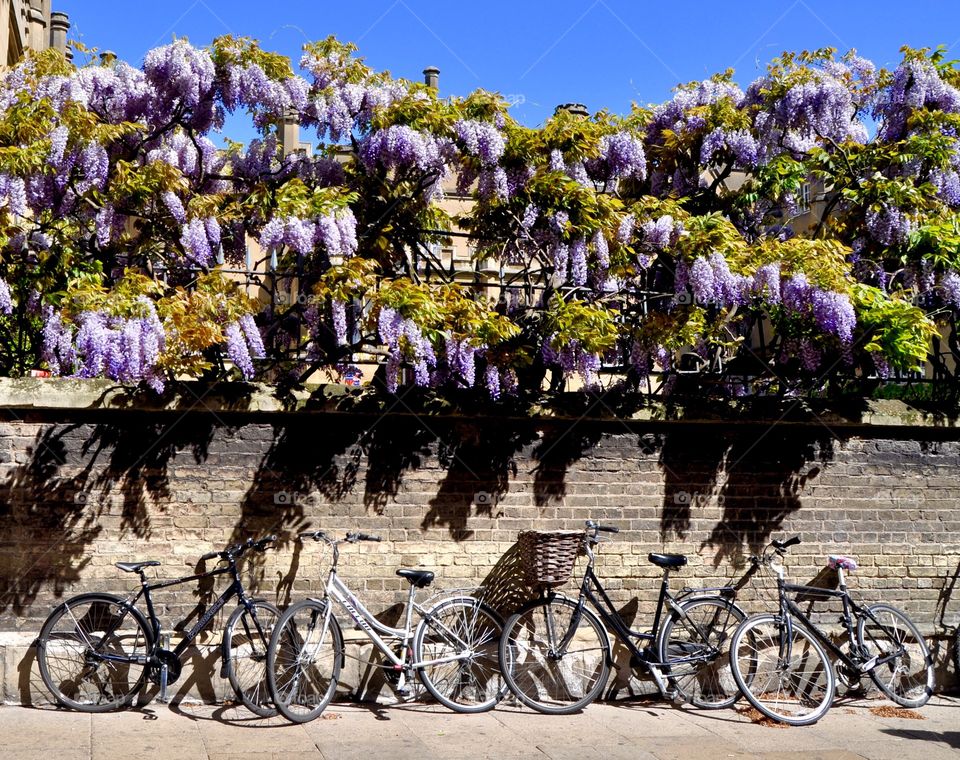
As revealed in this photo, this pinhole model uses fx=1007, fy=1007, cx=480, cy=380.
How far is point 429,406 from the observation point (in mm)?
8172

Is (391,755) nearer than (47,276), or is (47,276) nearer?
(391,755)

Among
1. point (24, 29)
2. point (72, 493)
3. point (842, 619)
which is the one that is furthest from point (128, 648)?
point (24, 29)

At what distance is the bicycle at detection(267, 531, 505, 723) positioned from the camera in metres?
6.98

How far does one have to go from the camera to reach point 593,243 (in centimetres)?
875

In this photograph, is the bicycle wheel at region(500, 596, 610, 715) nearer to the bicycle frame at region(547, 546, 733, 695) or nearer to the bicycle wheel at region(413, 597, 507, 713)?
the bicycle frame at region(547, 546, 733, 695)

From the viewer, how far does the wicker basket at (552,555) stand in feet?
24.3

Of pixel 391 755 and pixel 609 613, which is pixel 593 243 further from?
pixel 391 755

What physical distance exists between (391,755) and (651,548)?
10.6 feet

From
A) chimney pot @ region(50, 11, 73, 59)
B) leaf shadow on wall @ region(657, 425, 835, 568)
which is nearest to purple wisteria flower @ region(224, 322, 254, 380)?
leaf shadow on wall @ region(657, 425, 835, 568)

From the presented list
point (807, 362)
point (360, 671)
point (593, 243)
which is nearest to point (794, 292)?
point (807, 362)

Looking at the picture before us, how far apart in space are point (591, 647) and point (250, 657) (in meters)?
2.56

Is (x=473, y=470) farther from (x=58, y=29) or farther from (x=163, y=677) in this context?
(x=58, y=29)

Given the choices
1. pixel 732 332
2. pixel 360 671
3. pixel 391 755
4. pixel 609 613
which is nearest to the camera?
pixel 391 755

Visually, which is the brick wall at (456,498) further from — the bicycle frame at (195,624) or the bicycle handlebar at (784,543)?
the bicycle handlebar at (784,543)
